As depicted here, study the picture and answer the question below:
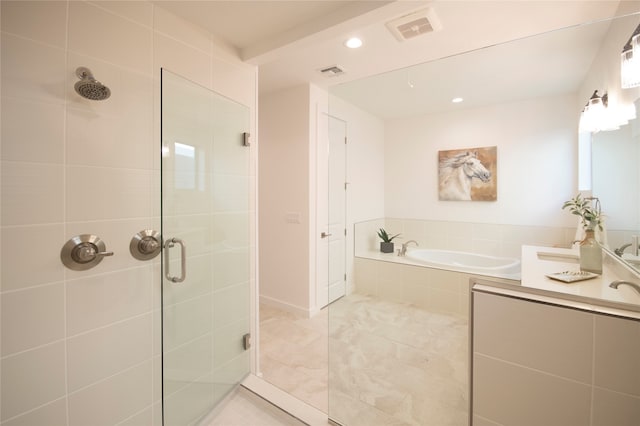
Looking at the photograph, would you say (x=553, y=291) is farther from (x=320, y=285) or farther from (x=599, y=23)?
(x=320, y=285)

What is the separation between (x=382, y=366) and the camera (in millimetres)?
1926

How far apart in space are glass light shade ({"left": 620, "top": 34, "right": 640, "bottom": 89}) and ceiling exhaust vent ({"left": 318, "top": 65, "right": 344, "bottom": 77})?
6.12 ft

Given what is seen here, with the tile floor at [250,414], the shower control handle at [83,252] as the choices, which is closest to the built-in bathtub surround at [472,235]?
the tile floor at [250,414]

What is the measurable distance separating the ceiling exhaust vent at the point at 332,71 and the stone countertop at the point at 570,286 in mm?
2086

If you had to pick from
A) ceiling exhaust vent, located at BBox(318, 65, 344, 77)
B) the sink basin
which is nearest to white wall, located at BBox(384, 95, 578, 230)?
the sink basin

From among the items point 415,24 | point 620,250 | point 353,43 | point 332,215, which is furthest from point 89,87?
point 620,250

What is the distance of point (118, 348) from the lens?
1.36m

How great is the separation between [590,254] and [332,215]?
1.94 m

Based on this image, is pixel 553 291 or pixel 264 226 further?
pixel 264 226

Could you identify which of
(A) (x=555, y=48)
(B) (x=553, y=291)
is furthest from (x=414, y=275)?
(A) (x=555, y=48)

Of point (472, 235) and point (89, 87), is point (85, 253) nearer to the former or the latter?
point (89, 87)

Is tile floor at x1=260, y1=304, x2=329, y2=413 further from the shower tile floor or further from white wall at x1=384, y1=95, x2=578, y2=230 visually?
white wall at x1=384, y1=95, x2=578, y2=230

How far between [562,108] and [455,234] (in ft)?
2.61

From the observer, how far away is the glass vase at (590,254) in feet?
3.65
